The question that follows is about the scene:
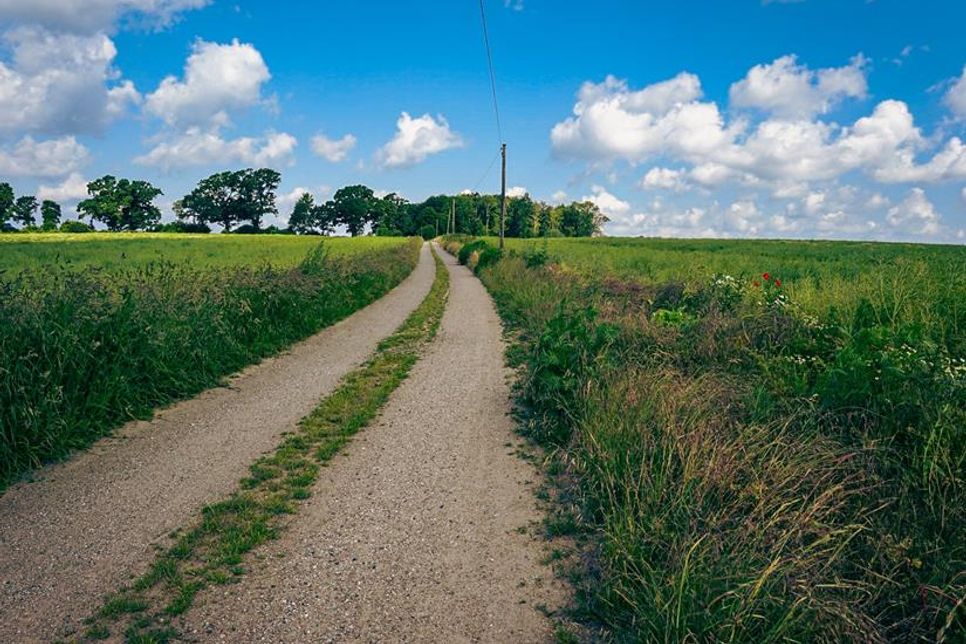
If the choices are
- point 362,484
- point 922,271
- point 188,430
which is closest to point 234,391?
point 188,430

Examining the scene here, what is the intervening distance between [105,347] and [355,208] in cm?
10922

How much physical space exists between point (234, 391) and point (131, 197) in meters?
85.9

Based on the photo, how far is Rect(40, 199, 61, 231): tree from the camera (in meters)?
80.4

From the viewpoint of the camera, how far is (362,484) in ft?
17.8

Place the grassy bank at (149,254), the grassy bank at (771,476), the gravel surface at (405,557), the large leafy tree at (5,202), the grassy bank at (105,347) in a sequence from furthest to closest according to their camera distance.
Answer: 1. the large leafy tree at (5,202)
2. the grassy bank at (149,254)
3. the grassy bank at (105,347)
4. the gravel surface at (405,557)
5. the grassy bank at (771,476)

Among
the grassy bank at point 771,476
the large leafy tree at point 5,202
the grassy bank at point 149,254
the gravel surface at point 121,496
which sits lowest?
the gravel surface at point 121,496

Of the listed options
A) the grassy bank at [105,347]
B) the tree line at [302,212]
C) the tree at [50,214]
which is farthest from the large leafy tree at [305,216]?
the grassy bank at [105,347]

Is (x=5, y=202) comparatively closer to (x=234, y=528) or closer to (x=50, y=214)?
(x=50, y=214)

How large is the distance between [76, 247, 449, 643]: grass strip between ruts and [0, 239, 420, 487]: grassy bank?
216 cm

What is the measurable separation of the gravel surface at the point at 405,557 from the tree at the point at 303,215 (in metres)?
112

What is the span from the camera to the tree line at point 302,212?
78.1 m

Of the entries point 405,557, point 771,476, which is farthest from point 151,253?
point 771,476

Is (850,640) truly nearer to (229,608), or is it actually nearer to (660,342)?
(229,608)

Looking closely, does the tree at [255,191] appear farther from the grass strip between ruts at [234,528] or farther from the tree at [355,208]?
the grass strip between ruts at [234,528]
